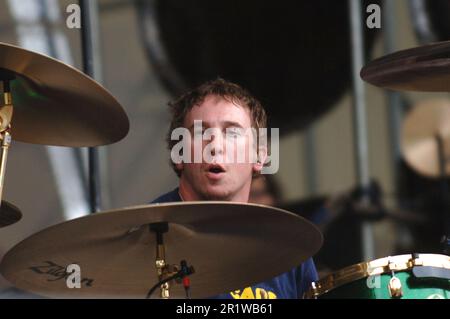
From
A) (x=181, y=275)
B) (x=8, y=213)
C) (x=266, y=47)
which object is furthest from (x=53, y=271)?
(x=266, y=47)

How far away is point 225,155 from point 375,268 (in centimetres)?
47

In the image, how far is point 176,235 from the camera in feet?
10.0

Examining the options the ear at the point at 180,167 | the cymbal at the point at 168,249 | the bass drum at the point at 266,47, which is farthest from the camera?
the bass drum at the point at 266,47

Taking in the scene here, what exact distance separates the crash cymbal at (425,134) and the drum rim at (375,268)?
2533 millimetres

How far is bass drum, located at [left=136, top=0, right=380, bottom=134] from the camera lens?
545cm

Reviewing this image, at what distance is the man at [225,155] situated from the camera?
3232 millimetres

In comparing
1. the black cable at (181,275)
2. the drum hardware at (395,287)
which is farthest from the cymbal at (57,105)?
the drum hardware at (395,287)

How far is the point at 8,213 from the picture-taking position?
10.6 feet

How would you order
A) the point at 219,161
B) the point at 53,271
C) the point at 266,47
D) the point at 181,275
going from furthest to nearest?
the point at 266,47, the point at 219,161, the point at 53,271, the point at 181,275

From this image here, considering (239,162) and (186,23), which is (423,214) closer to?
(186,23)

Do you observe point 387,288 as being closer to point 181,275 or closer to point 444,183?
point 181,275

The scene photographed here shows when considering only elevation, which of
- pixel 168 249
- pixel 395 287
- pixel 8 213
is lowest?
pixel 395 287

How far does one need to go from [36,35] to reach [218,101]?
1.82 meters

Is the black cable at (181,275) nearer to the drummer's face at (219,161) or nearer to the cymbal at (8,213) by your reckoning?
the drummer's face at (219,161)
